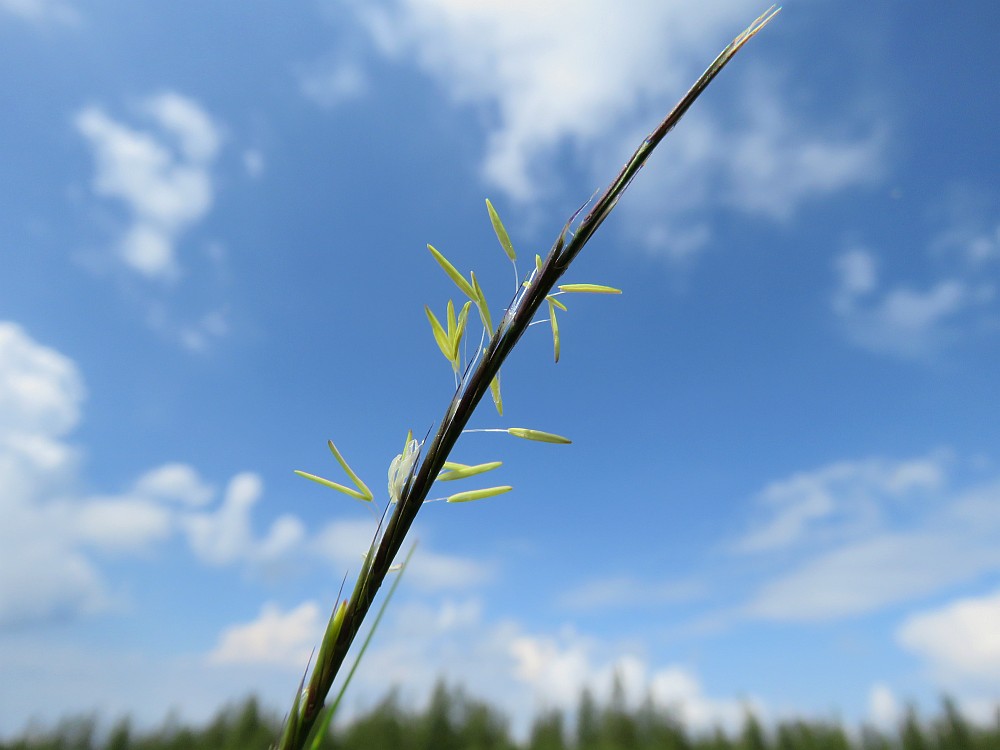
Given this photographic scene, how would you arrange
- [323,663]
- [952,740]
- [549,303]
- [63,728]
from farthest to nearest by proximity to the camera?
[63,728] → [952,740] → [549,303] → [323,663]

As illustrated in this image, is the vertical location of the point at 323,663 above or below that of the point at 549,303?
below

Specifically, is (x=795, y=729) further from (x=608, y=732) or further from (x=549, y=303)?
(x=549, y=303)

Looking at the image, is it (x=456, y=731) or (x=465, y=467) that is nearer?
(x=465, y=467)

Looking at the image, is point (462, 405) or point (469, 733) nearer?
point (462, 405)

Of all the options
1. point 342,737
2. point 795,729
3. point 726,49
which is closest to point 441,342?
point 726,49

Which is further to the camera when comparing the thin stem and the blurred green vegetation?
the blurred green vegetation

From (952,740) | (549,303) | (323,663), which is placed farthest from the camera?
(952,740)

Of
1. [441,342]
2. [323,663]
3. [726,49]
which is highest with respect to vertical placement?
[726,49]

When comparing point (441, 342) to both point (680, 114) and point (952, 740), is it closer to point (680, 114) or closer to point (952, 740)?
point (680, 114)

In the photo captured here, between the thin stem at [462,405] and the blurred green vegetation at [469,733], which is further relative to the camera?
the blurred green vegetation at [469,733]

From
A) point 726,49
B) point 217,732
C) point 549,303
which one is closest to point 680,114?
point 726,49
